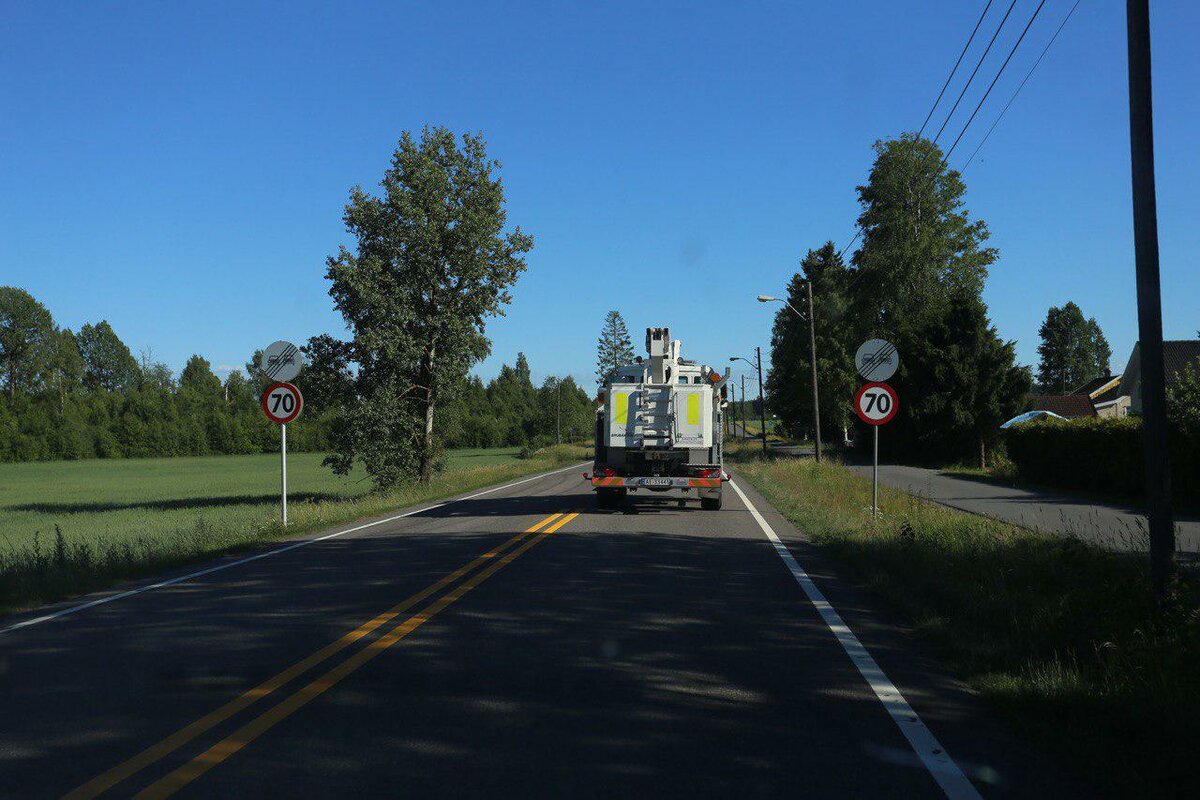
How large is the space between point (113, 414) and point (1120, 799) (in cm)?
12184

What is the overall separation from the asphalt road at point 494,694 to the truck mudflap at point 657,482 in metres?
8.13

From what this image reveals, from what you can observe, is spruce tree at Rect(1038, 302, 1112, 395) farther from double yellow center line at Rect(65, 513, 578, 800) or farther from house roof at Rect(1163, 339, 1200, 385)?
double yellow center line at Rect(65, 513, 578, 800)

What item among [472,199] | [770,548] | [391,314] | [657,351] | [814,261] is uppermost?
[814,261]

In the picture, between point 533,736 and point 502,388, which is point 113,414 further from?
point 533,736

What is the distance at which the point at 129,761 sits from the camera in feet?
14.6

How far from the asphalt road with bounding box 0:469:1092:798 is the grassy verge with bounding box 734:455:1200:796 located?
0.32 meters

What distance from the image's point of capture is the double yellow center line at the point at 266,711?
165 inches

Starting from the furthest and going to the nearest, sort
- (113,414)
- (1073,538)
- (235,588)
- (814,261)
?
(113,414), (814,261), (1073,538), (235,588)

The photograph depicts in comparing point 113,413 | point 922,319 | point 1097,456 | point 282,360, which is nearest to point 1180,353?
point 922,319

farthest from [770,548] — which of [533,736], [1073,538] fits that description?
[533,736]

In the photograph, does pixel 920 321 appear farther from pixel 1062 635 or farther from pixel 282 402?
pixel 1062 635

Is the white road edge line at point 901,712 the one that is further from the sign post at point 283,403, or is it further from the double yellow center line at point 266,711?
the sign post at point 283,403

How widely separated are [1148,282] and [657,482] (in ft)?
38.8

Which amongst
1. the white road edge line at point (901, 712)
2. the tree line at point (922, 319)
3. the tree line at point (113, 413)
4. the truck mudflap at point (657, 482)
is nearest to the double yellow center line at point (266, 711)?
the white road edge line at point (901, 712)
